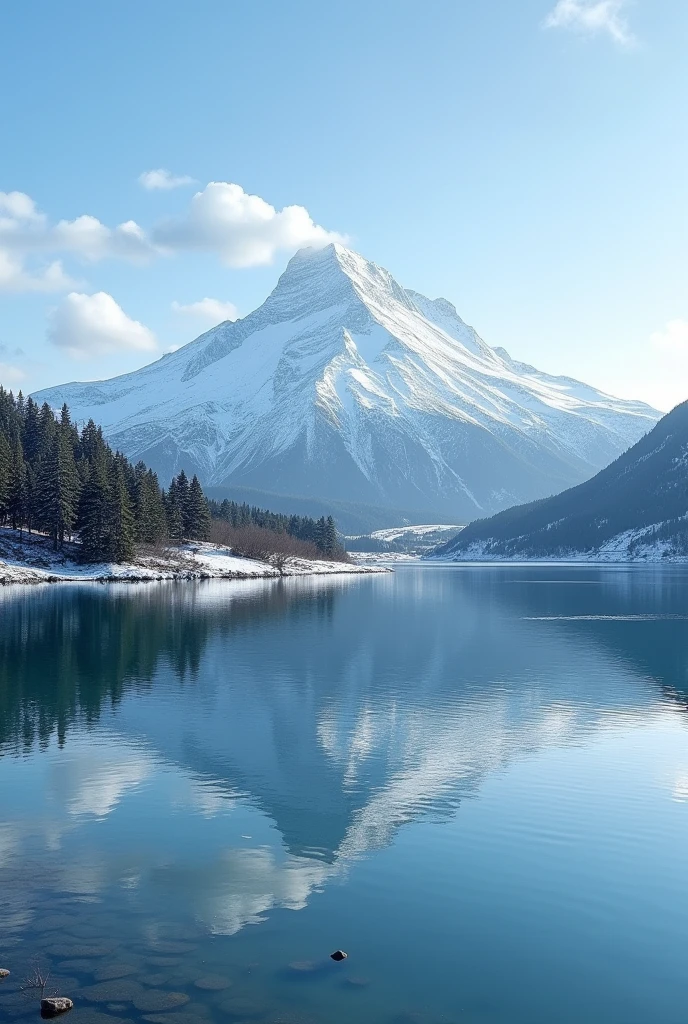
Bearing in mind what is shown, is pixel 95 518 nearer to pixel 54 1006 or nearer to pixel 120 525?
pixel 120 525

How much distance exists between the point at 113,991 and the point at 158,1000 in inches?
38.7

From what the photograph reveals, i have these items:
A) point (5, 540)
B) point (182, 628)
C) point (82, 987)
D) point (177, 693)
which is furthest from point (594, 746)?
point (5, 540)

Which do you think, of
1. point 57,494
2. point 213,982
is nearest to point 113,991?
point 213,982

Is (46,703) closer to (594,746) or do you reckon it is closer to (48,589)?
(594,746)

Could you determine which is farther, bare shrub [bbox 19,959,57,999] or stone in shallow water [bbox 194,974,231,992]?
stone in shallow water [bbox 194,974,231,992]

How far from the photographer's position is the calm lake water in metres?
17.6

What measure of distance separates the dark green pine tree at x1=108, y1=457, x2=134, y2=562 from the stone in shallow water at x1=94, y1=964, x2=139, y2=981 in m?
146

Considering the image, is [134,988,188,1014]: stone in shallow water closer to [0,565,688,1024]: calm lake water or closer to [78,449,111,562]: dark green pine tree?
[0,565,688,1024]: calm lake water

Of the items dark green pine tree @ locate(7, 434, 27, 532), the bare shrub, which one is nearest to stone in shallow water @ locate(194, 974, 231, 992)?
the bare shrub

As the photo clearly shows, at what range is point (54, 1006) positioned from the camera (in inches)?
624

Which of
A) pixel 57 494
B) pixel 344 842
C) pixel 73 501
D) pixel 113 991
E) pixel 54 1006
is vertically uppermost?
pixel 57 494

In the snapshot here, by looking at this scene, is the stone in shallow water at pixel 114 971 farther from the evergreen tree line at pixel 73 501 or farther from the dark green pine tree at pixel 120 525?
the dark green pine tree at pixel 120 525

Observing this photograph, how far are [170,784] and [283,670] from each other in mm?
29634

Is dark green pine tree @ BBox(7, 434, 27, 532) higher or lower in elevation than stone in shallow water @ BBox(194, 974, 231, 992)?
higher
